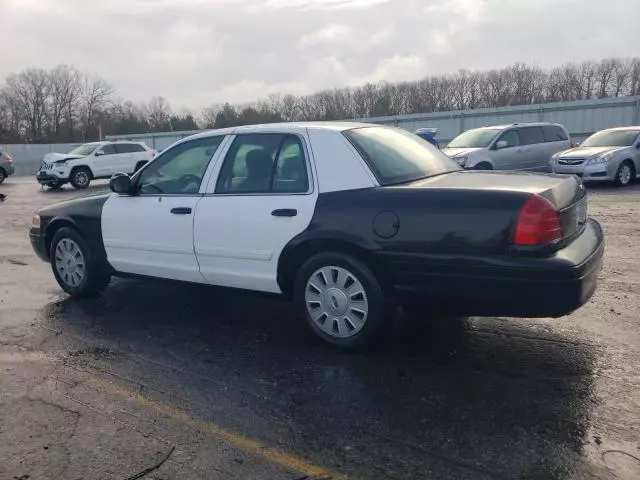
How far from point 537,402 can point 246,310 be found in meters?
2.90

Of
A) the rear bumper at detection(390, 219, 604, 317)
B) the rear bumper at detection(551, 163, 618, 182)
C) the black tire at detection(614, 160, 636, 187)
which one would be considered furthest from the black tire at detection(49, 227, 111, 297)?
the black tire at detection(614, 160, 636, 187)

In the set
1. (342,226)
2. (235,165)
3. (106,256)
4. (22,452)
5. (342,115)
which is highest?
(342,115)

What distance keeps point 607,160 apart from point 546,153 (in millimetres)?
2089

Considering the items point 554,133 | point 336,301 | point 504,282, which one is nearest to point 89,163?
point 554,133

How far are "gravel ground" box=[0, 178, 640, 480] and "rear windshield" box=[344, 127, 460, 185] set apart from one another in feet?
4.18

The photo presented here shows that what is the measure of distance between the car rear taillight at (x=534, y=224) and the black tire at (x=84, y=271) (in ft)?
13.5

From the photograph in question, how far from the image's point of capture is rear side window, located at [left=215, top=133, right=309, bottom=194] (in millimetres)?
4430

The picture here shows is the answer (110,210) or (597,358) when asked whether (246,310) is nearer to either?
(110,210)

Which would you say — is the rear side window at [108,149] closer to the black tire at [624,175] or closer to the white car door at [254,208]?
the black tire at [624,175]

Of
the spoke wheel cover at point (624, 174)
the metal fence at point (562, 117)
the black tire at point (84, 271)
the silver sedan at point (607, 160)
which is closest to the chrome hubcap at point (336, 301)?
the black tire at point (84, 271)

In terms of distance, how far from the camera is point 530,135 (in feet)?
51.0

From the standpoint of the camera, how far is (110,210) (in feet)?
18.2

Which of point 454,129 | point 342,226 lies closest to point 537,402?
point 342,226

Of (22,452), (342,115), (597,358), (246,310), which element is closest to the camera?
(22,452)
